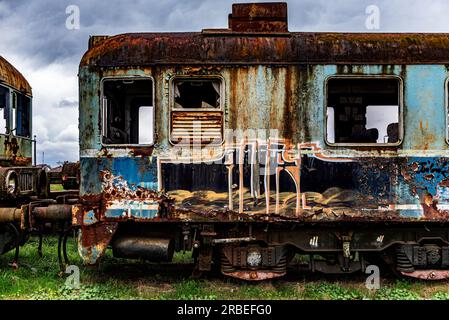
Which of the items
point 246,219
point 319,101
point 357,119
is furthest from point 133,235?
point 357,119

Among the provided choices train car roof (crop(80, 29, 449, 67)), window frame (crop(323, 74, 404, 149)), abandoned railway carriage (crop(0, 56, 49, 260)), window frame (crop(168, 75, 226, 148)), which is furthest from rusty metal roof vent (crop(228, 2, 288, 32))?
abandoned railway carriage (crop(0, 56, 49, 260))

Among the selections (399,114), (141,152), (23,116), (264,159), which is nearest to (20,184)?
(23,116)

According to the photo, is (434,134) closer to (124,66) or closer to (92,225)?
(124,66)

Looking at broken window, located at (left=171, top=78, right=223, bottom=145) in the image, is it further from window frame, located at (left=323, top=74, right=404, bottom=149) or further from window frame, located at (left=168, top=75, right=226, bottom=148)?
window frame, located at (left=323, top=74, right=404, bottom=149)

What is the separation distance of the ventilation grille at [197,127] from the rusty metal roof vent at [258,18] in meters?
1.44

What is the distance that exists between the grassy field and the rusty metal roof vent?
368 cm

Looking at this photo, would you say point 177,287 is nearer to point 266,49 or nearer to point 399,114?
point 266,49

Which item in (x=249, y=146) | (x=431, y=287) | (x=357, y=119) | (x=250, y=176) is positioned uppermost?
(x=357, y=119)

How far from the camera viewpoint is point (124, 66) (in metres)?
6.03

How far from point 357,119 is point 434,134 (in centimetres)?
158

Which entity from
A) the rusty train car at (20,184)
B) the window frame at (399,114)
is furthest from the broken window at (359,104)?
the rusty train car at (20,184)

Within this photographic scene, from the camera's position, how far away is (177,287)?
20.0ft

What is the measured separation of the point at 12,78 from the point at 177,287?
4.94m

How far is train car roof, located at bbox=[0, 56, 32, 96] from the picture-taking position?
758cm
